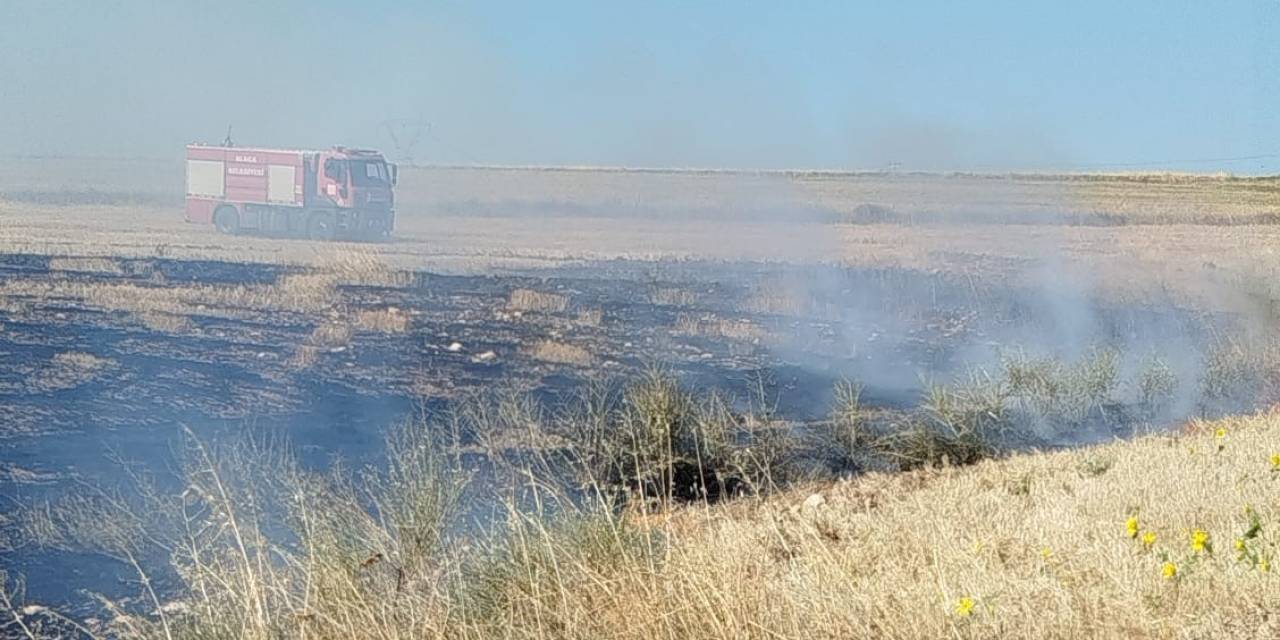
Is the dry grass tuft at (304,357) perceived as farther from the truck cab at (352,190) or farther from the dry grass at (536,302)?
the truck cab at (352,190)

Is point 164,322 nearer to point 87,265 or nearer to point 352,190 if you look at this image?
point 87,265

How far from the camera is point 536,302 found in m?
21.0

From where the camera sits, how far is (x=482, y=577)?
5137mm

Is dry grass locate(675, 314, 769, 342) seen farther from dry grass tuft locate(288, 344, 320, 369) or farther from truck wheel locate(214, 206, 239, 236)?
truck wheel locate(214, 206, 239, 236)

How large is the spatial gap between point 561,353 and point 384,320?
8.89ft

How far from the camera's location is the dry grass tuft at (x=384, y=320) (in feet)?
56.8

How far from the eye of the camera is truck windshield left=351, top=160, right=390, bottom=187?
3681 cm

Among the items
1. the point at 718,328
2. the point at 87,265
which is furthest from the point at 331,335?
the point at 87,265

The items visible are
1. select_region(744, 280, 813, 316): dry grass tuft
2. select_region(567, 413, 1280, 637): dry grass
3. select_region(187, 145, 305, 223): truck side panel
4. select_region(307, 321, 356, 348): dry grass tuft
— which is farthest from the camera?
select_region(187, 145, 305, 223): truck side panel

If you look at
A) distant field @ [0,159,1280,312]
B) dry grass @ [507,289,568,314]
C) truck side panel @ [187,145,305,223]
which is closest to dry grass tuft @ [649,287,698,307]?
dry grass @ [507,289,568,314]

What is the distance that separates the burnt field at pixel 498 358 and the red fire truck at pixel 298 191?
11.9m

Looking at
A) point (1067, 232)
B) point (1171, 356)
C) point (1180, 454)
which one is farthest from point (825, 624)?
point (1067, 232)

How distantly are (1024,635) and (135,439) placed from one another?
892 centimetres

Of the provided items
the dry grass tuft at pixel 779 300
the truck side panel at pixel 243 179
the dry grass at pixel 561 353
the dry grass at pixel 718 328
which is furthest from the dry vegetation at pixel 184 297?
the truck side panel at pixel 243 179
